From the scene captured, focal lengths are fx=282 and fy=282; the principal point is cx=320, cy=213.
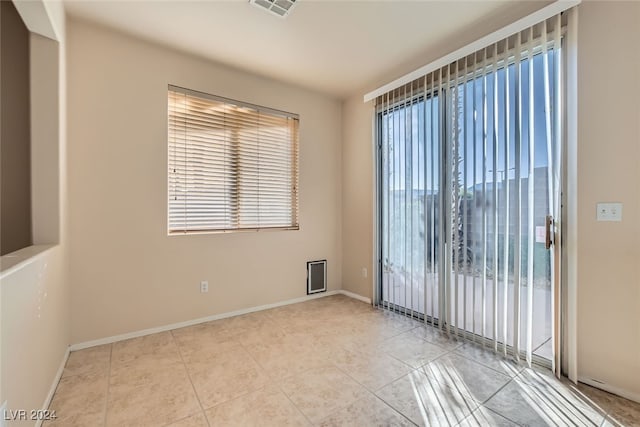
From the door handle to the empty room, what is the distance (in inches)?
0.6

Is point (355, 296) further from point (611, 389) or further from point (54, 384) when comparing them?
point (54, 384)

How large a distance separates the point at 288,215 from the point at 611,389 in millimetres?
3181

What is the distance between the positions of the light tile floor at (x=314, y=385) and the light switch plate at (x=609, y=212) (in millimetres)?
1134

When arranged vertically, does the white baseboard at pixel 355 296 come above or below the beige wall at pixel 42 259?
below

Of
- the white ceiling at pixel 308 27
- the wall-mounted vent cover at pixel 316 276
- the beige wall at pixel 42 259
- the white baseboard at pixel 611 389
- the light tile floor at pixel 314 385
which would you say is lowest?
the light tile floor at pixel 314 385

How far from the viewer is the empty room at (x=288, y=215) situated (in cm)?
176

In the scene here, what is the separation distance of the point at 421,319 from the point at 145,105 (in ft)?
11.5

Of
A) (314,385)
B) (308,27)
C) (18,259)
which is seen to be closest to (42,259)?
(18,259)

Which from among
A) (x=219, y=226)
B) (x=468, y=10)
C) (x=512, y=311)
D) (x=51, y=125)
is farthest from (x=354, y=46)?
(x=512, y=311)

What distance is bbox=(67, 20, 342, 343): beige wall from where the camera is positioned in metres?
2.43

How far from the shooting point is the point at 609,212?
1.83 m

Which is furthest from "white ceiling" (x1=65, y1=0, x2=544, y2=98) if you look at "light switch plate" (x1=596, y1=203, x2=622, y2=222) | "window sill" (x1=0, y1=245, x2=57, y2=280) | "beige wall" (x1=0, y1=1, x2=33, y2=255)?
"window sill" (x1=0, y1=245, x2=57, y2=280)

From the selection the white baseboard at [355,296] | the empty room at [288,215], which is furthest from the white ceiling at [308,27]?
the white baseboard at [355,296]

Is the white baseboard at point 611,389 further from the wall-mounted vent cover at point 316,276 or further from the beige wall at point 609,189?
the wall-mounted vent cover at point 316,276
